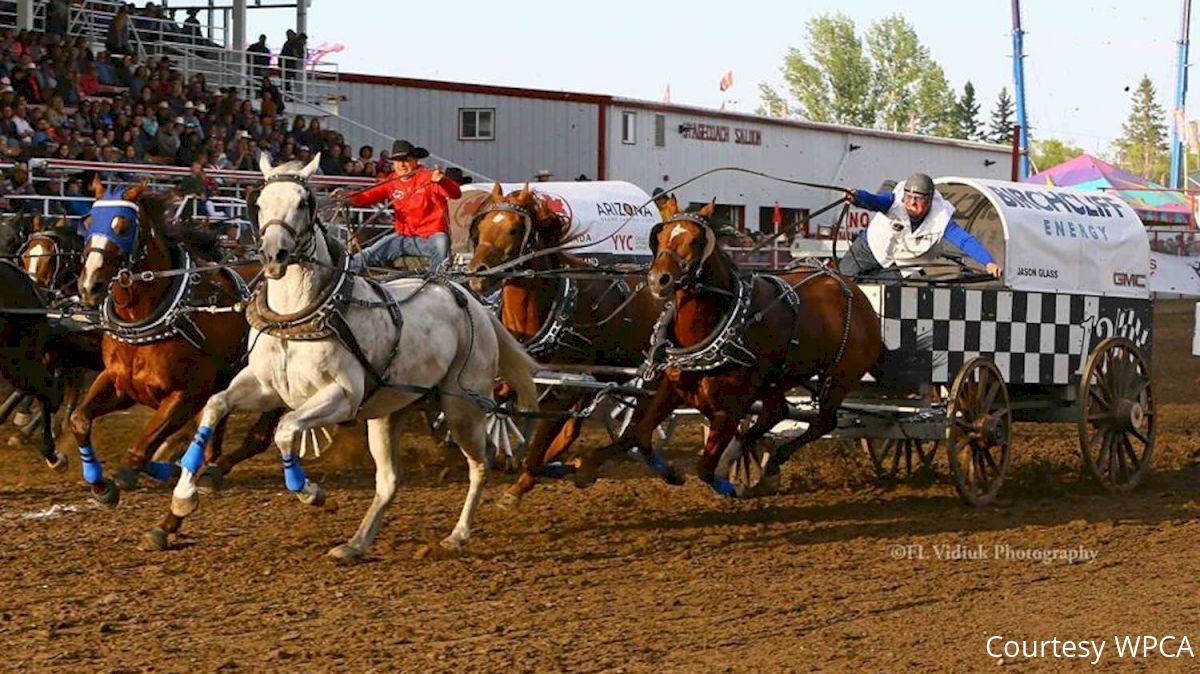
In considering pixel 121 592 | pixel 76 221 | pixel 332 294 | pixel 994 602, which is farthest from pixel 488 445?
pixel 76 221

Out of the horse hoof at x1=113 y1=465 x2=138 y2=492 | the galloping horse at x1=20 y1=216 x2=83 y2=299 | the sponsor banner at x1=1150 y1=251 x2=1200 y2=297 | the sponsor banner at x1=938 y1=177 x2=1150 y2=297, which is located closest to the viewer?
the horse hoof at x1=113 y1=465 x2=138 y2=492

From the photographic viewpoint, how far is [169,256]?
8586mm

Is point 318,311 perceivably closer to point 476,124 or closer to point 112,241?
point 112,241

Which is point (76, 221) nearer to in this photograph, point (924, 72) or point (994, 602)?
point (994, 602)

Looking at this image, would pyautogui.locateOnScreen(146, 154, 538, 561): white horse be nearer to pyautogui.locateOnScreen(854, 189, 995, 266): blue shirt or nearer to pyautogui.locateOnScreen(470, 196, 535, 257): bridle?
pyautogui.locateOnScreen(470, 196, 535, 257): bridle

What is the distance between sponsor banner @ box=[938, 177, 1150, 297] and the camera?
9961 millimetres

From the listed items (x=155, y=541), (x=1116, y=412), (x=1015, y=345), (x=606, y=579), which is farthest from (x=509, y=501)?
(x=1116, y=412)

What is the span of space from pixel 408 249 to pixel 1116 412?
15.1 feet

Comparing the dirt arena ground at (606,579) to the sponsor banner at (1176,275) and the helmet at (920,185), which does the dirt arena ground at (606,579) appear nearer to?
the helmet at (920,185)

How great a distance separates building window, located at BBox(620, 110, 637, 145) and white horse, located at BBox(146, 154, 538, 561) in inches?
935

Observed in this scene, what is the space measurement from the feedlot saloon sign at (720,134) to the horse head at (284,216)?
27034 mm

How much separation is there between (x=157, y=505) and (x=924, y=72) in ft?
238

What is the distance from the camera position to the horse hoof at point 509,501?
8.98 metres

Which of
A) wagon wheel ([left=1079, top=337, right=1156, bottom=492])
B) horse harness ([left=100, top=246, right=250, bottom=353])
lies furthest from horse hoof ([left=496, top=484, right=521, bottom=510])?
wagon wheel ([left=1079, top=337, right=1156, bottom=492])
